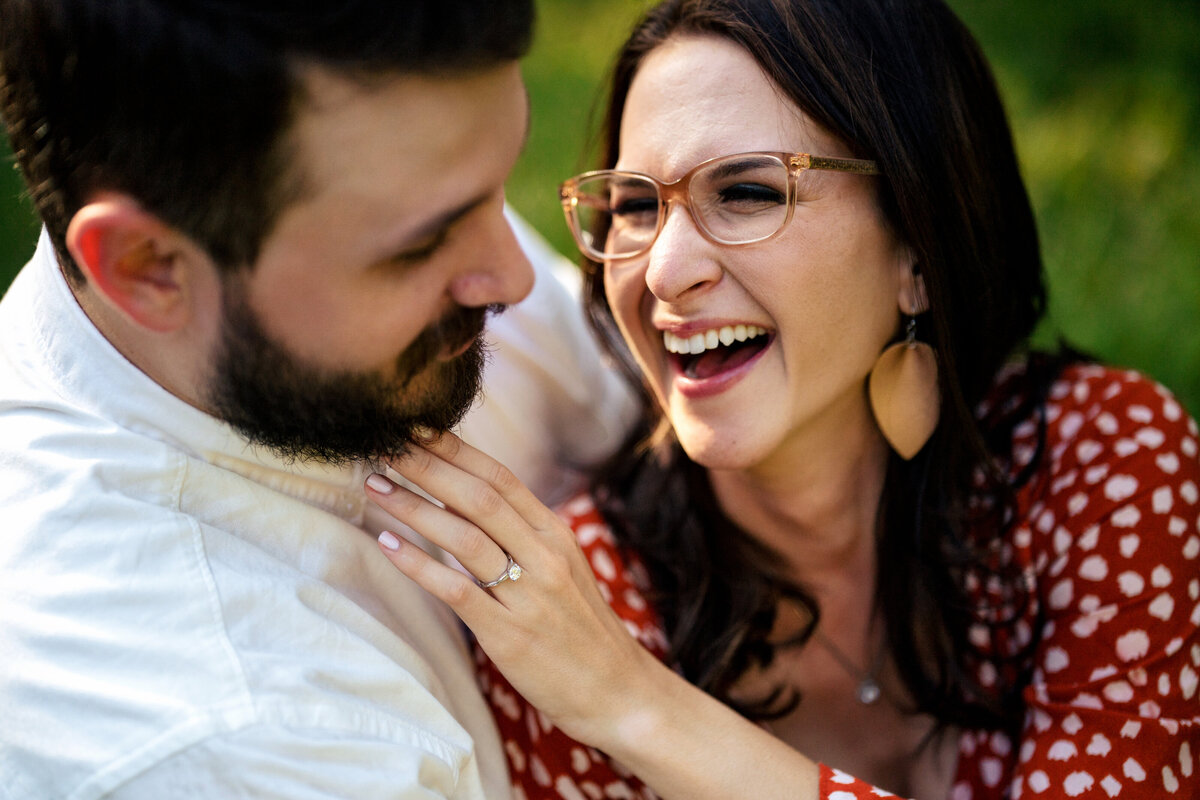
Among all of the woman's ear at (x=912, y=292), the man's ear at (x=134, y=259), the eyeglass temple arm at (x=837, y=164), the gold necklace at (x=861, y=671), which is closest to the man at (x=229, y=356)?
the man's ear at (x=134, y=259)

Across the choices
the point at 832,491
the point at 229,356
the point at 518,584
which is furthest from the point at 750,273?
the point at 229,356

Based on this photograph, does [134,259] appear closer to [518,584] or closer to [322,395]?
[322,395]

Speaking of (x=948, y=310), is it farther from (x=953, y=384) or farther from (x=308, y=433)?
(x=308, y=433)

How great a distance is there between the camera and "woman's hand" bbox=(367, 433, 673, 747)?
177cm

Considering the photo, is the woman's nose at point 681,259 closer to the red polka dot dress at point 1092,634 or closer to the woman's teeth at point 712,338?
the woman's teeth at point 712,338

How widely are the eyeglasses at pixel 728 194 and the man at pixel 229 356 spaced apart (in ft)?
1.28

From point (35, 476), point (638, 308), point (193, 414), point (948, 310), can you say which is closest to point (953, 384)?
point (948, 310)

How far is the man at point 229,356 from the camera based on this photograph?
59.6 inches

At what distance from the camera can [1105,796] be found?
78.7 inches

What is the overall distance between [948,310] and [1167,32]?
145 inches

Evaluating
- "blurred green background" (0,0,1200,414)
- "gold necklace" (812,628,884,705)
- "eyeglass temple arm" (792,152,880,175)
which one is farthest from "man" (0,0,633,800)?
"blurred green background" (0,0,1200,414)

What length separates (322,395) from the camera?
1.74m

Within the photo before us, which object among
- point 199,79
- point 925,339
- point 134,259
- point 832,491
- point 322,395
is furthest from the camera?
point 832,491

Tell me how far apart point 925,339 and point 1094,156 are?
2682 mm
